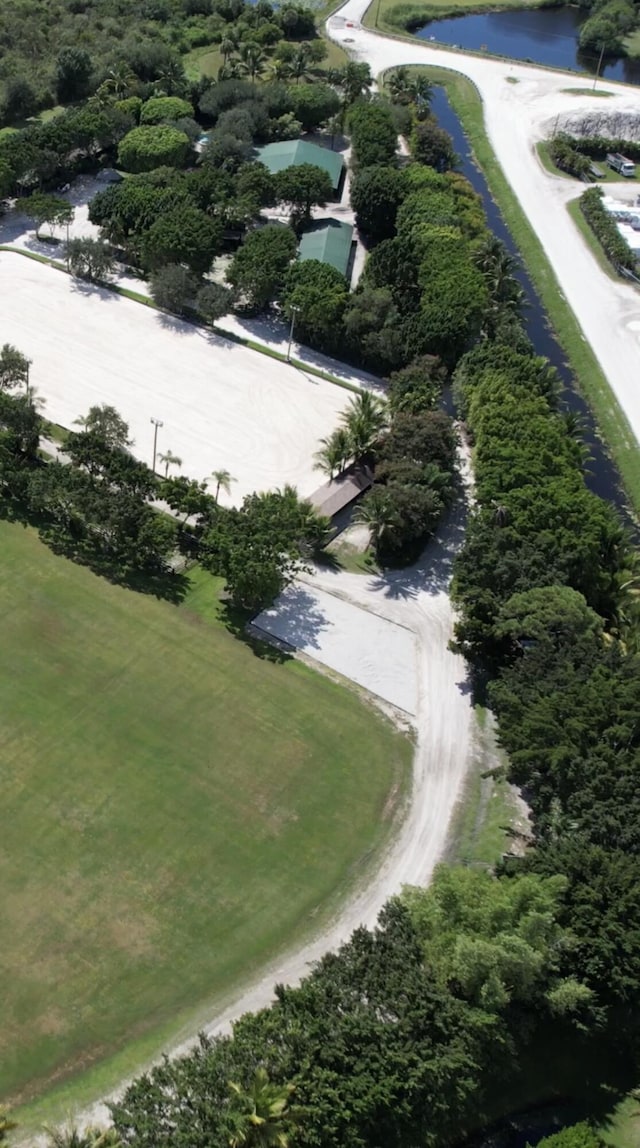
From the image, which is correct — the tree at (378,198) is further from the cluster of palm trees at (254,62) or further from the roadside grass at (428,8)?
the roadside grass at (428,8)

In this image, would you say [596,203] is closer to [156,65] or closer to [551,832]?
[156,65]

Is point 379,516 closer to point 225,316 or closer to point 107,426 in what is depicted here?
point 107,426

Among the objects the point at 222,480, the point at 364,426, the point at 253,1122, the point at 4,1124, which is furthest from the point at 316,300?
the point at 4,1124

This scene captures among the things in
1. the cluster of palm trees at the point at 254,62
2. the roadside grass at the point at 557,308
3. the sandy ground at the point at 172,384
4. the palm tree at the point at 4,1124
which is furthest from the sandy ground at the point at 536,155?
the palm tree at the point at 4,1124

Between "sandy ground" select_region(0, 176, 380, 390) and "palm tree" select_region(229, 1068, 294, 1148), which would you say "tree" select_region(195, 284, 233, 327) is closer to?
"sandy ground" select_region(0, 176, 380, 390)

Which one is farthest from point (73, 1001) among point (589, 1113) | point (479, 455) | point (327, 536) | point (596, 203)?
point (596, 203)

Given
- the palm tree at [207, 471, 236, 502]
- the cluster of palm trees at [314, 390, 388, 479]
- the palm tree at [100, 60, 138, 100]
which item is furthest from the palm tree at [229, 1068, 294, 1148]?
the palm tree at [100, 60, 138, 100]

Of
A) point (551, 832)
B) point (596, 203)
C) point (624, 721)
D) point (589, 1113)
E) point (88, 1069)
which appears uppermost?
point (596, 203)
